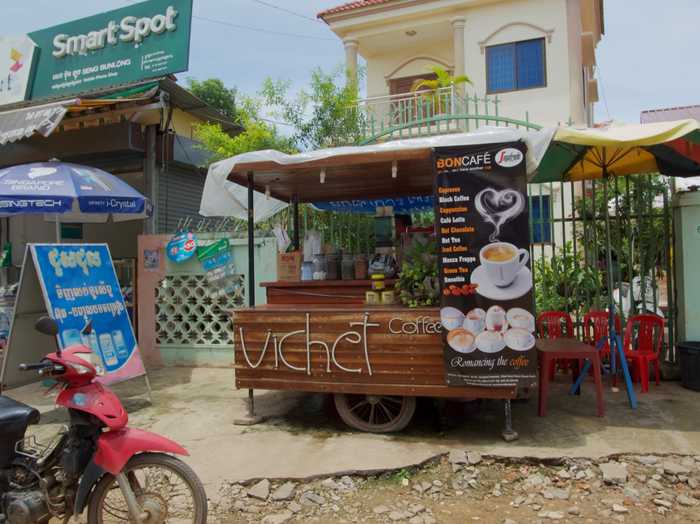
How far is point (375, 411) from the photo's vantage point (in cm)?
468

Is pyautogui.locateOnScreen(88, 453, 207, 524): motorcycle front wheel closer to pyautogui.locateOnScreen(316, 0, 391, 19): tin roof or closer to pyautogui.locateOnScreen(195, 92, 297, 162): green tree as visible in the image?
pyautogui.locateOnScreen(195, 92, 297, 162): green tree

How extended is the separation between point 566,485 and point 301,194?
385 centimetres

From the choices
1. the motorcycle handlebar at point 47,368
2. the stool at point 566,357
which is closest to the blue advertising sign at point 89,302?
the motorcycle handlebar at point 47,368

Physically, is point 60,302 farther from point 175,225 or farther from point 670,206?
point 670,206

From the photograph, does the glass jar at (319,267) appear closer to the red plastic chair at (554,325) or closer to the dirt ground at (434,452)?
the dirt ground at (434,452)

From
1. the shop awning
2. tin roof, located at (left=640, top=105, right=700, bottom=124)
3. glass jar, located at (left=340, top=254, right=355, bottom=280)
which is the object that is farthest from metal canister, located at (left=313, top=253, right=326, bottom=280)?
tin roof, located at (left=640, top=105, right=700, bottom=124)

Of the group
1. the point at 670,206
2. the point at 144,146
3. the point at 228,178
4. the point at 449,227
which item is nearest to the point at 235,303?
the point at 228,178

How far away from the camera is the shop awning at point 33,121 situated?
732cm

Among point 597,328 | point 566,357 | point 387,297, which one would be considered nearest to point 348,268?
point 387,297

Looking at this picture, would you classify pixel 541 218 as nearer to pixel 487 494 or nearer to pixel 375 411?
pixel 375 411

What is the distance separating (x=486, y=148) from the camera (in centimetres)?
400

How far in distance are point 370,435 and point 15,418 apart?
2552 mm

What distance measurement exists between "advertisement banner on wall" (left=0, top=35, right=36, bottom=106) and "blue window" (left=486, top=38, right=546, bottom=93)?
996 cm

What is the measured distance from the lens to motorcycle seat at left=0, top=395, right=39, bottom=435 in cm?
281
